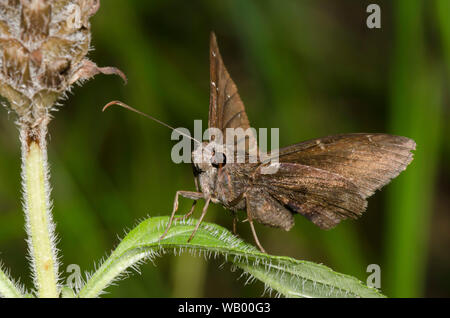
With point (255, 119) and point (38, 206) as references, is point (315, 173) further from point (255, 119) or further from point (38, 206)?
point (255, 119)

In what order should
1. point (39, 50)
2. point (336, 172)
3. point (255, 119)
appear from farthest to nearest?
point (255, 119)
point (336, 172)
point (39, 50)

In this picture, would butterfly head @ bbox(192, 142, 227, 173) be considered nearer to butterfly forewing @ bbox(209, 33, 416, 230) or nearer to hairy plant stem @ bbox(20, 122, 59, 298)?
butterfly forewing @ bbox(209, 33, 416, 230)

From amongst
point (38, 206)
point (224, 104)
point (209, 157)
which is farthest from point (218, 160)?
point (38, 206)

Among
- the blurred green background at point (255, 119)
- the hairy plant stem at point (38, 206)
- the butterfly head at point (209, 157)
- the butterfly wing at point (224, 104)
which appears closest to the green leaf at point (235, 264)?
the hairy plant stem at point (38, 206)

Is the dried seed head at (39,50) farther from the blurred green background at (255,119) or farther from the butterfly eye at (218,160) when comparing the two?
the blurred green background at (255,119)

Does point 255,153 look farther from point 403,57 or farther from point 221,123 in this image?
point 403,57

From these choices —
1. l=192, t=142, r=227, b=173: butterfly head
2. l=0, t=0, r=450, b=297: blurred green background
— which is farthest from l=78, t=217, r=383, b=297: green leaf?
l=0, t=0, r=450, b=297: blurred green background
